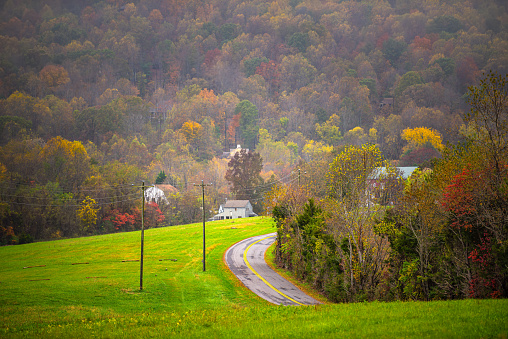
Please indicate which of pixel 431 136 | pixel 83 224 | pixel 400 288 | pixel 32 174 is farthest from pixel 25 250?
pixel 431 136

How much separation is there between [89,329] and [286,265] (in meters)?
29.2

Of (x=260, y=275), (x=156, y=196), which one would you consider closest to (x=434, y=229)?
(x=260, y=275)

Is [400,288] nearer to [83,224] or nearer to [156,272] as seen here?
[156,272]

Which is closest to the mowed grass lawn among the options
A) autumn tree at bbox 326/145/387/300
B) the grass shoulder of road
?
the grass shoulder of road

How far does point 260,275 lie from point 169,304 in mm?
13121

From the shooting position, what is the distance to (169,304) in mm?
30328

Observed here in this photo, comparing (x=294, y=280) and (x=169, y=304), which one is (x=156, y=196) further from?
(x=169, y=304)

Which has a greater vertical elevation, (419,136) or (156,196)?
(419,136)

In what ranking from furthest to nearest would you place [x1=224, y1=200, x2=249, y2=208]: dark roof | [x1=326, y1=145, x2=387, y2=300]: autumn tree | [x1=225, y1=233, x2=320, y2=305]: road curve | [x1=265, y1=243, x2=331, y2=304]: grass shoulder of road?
[x1=224, y1=200, x2=249, y2=208]: dark roof, [x1=265, y1=243, x2=331, y2=304]: grass shoulder of road, [x1=225, y1=233, x2=320, y2=305]: road curve, [x1=326, y1=145, x2=387, y2=300]: autumn tree

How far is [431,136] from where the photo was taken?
14650 cm

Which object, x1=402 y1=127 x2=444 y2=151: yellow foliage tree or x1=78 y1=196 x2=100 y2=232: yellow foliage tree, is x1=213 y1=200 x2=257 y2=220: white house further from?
x1=402 y1=127 x2=444 y2=151: yellow foliage tree

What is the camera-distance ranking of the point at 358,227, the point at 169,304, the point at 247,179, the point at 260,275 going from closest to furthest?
the point at 358,227 → the point at 169,304 → the point at 260,275 → the point at 247,179

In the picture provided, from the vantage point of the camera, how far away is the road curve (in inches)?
1302

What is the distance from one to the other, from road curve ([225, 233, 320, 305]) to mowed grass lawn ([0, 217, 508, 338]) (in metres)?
1.36
